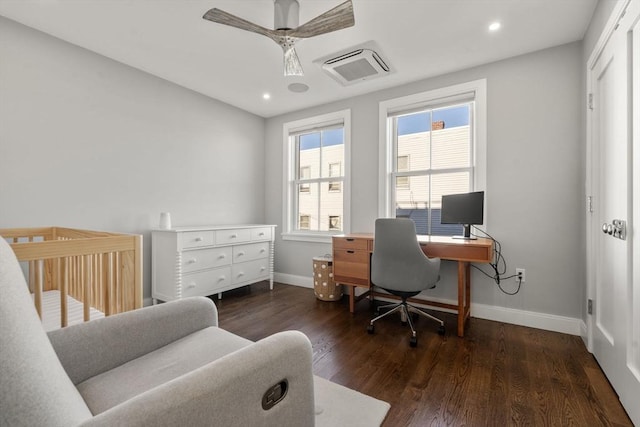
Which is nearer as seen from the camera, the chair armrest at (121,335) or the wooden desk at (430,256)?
the chair armrest at (121,335)

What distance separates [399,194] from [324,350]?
192 cm

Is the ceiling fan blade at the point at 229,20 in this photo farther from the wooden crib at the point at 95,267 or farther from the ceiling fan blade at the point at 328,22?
the wooden crib at the point at 95,267

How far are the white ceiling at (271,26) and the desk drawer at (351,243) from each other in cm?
171

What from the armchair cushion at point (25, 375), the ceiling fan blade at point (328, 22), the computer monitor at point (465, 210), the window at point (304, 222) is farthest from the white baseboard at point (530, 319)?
the armchair cushion at point (25, 375)

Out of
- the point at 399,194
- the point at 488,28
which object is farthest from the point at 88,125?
the point at 488,28

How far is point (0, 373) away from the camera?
48 cm

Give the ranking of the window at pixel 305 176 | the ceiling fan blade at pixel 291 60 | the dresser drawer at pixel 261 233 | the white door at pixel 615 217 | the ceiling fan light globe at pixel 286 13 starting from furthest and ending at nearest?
1. the window at pixel 305 176
2. the dresser drawer at pixel 261 233
3. the ceiling fan blade at pixel 291 60
4. the ceiling fan light globe at pixel 286 13
5. the white door at pixel 615 217

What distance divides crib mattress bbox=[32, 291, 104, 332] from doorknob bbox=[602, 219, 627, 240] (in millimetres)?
2860

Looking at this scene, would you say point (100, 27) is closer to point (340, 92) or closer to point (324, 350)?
point (340, 92)

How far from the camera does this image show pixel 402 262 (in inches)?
93.3

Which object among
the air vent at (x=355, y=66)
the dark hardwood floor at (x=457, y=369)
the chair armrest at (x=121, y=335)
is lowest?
the dark hardwood floor at (x=457, y=369)

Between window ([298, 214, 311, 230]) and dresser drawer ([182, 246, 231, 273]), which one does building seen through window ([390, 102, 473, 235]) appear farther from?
dresser drawer ([182, 246, 231, 273])

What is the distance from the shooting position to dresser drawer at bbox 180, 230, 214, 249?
283cm

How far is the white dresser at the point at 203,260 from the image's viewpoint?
9.24ft
